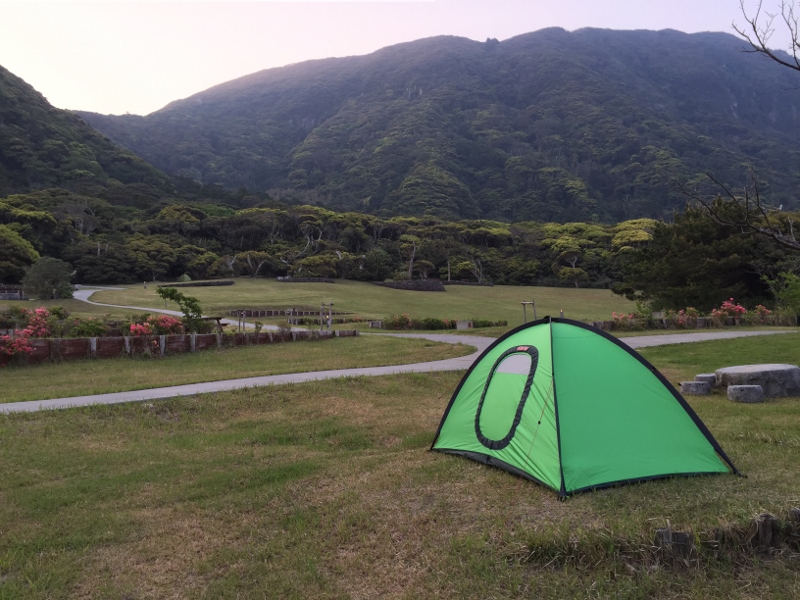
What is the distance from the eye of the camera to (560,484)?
4.63 metres

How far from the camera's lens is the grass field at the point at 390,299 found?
32.5 m

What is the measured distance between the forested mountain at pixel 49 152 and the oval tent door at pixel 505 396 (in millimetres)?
78105

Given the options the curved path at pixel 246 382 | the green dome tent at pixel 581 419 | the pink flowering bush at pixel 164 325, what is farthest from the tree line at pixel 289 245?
the green dome tent at pixel 581 419

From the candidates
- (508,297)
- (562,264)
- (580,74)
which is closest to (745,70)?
(580,74)

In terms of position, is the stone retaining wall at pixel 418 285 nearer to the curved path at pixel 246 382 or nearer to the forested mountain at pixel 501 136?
the curved path at pixel 246 382

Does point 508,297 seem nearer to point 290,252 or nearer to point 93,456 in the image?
point 290,252

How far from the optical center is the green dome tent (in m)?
4.88

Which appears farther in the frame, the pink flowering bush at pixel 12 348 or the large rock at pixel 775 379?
the pink flowering bush at pixel 12 348

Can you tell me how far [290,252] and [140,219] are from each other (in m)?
19.2

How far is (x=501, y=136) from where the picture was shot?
138m

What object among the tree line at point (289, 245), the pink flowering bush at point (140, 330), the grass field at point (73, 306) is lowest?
the grass field at point (73, 306)

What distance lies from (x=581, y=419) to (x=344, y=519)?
93.7 inches

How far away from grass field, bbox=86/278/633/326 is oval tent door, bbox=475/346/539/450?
21.5 metres

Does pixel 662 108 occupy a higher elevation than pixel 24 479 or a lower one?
higher
